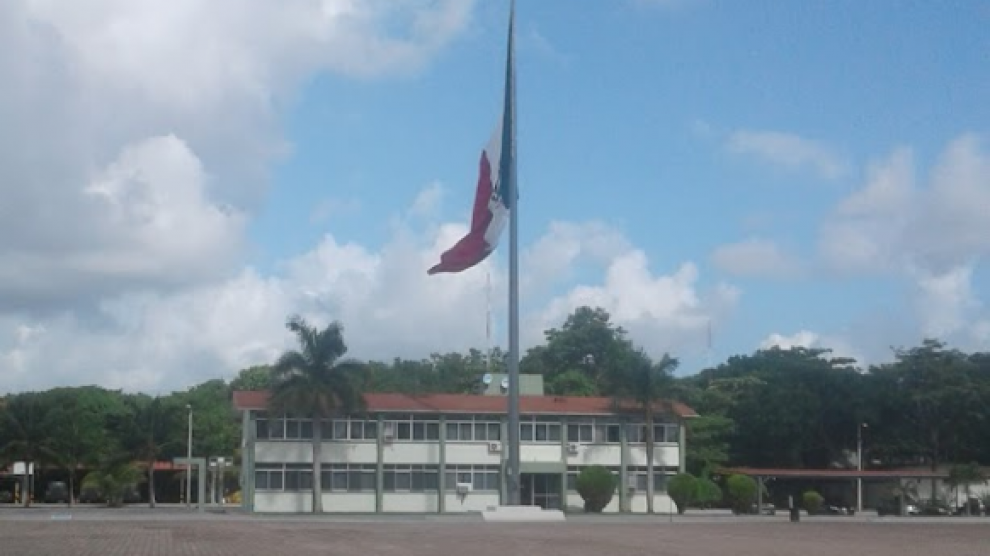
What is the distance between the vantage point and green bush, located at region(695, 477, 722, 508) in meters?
68.5

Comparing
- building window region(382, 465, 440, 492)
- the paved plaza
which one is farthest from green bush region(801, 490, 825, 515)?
the paved plaza

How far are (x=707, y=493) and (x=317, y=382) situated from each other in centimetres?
2146

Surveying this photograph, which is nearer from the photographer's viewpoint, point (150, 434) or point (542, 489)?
point (542, 489)

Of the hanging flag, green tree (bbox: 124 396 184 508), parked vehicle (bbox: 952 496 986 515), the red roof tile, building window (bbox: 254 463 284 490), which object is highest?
the hanging flag

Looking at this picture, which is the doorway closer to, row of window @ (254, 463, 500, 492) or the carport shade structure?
row of window @ (254, 463, 500, 492)

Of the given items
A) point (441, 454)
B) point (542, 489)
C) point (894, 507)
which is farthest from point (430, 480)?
point (894, 507)

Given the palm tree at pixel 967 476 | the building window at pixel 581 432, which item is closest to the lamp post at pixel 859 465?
the palm tree at pixel 967 476

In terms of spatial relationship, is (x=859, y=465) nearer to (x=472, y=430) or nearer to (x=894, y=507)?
(x=894, y=507)

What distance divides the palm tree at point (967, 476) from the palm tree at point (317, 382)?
34.5 m

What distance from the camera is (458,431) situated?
69.2 meters

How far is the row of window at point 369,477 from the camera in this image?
66.6 meters

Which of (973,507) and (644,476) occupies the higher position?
(644,476)

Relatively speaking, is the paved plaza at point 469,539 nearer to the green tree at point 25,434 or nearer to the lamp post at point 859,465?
the lamp post at point 859,465

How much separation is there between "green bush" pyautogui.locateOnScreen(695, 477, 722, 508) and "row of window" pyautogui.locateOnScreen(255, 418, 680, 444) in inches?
141
